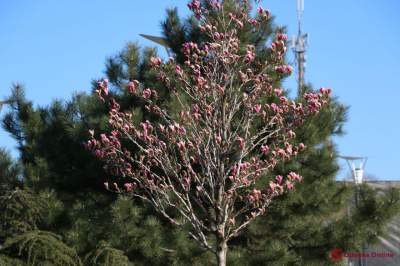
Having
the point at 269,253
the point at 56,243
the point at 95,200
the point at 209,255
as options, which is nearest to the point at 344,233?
the point at 269,253

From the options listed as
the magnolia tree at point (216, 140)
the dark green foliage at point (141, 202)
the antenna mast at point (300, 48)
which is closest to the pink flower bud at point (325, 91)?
the magnolia tree at point (216, 140)

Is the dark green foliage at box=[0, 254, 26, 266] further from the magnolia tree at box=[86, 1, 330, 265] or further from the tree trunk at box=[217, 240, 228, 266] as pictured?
the tree trunk at box=[217, 240, 228, 266]

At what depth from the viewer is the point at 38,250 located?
5.53 meters

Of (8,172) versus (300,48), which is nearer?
(8,172)

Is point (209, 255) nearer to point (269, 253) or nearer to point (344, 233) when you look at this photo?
point (269, 253)

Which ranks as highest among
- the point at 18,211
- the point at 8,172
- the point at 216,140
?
the point at 8,172

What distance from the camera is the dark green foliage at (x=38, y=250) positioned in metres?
5.50

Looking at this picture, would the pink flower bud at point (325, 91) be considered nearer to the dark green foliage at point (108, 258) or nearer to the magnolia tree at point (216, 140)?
the magnolia tree at point (216, 140)

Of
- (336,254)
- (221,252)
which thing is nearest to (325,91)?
(221,252)

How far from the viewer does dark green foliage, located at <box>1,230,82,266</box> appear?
5.50m

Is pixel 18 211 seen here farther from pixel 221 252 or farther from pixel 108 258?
pixel 221 252

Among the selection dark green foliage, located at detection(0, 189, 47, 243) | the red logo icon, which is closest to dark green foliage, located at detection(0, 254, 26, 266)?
dark green foliage, located at detection(0, 189, 47, 243)

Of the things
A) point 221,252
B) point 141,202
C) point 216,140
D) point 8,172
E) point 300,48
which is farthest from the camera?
point 300,48

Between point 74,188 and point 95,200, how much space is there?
723 millimetres
